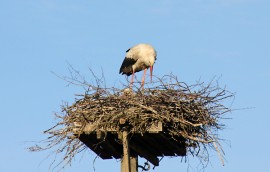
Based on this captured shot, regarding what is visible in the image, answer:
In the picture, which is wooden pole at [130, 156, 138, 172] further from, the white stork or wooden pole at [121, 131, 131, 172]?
the white stork

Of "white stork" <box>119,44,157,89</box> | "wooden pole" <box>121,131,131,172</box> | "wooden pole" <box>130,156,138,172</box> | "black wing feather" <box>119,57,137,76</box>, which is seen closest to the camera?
"wooden pole" <box>121,131,131,172</box>

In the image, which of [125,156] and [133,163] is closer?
[125,156]

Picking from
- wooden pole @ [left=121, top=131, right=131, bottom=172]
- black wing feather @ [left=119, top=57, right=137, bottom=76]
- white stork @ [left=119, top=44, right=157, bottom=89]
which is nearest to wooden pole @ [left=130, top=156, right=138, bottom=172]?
wooden pole @ [left=121, top=131, right=131, bottom=172]

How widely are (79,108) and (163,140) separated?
3.92ft

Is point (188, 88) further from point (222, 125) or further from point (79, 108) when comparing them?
point (79, 108)

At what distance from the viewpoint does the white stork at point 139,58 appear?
13891 millimetres

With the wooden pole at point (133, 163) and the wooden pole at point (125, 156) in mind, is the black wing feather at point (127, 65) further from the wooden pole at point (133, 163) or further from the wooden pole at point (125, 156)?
the wooden pole at point (125, 156)

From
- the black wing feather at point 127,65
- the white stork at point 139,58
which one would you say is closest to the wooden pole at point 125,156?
the white stork at point 139,58

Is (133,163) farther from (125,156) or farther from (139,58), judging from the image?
(139,58)

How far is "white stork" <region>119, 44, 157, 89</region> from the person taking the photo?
13.9 meters

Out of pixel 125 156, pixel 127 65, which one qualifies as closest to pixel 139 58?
pixel 127 65

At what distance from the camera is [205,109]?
9.38 metres

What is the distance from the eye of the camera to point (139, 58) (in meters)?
14.0

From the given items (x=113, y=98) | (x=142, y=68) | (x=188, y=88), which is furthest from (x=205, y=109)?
(x=142, y=68)
